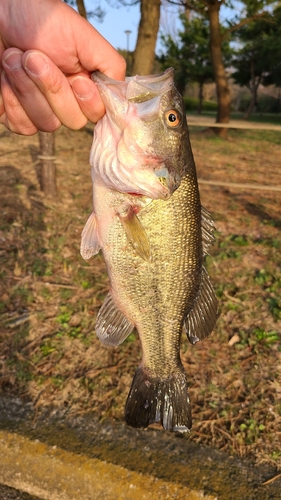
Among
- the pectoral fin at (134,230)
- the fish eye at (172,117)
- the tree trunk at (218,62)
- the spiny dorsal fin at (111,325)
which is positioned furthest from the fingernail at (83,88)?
the tree trunk at (218,62)

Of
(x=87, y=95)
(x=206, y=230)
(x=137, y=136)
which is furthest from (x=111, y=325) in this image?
(x=87, y=95)

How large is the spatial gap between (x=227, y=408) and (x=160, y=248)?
4.84ft

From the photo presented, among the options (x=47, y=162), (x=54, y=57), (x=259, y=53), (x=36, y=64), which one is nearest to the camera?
(x=36, y=64)

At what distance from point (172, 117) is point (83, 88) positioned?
337mm

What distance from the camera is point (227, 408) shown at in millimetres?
2613

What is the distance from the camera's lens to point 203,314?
1.79 meters

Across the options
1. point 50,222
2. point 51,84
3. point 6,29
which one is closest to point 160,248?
point 51,84

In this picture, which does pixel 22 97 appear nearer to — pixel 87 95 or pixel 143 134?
pixel 87 95

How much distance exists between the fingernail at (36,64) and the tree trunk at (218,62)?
942 cm

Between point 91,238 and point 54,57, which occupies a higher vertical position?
point 54,57

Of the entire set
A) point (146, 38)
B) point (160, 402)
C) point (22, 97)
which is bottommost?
point (160, 402)

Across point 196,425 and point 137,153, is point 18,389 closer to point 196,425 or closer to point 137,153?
point 196,425

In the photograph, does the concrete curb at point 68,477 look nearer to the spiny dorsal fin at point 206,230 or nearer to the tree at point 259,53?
the spiny dorsal fin at point 206,230

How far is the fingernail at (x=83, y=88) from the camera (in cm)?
151
